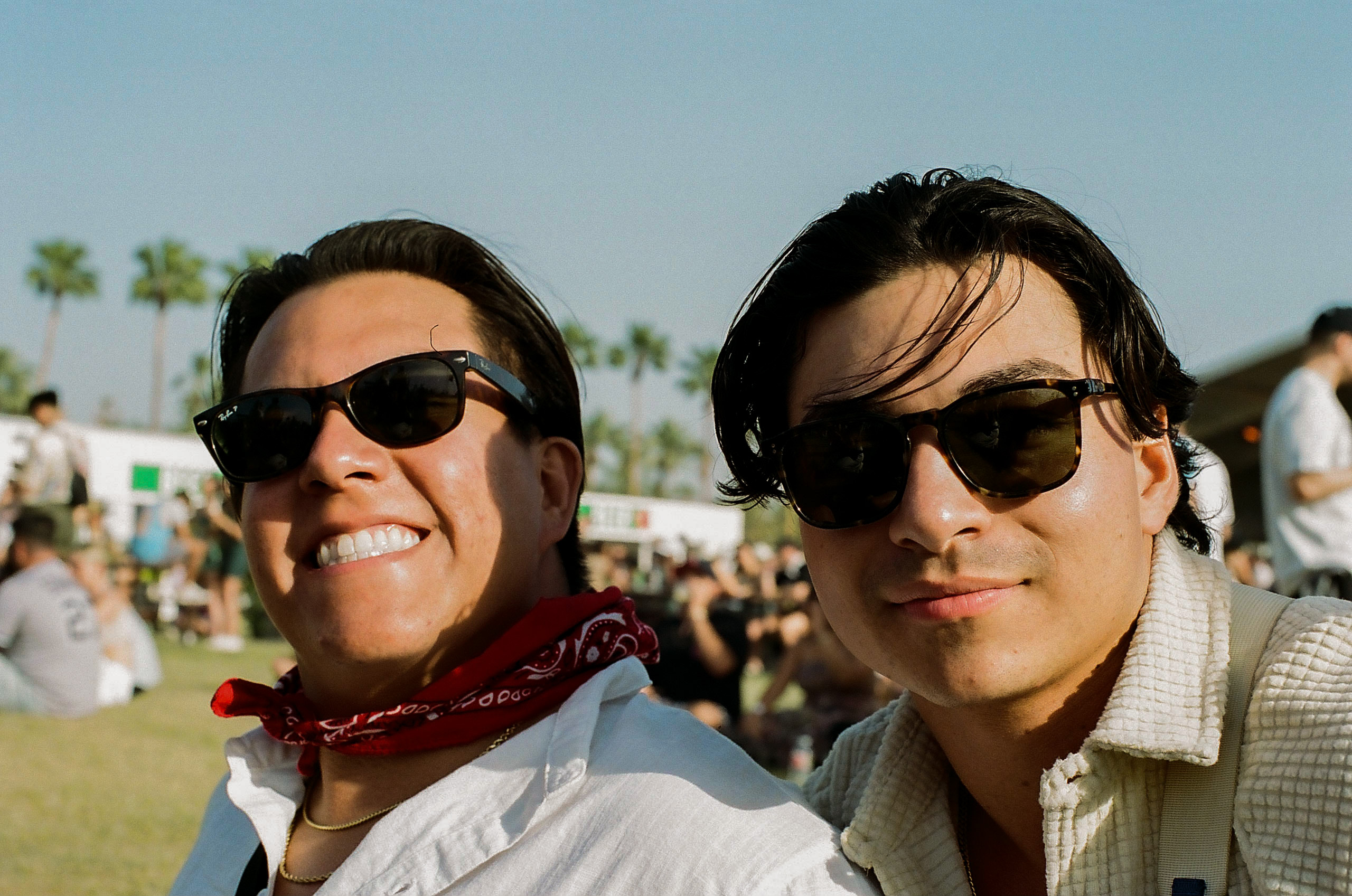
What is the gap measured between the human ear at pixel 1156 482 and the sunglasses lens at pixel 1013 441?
9.2 inches

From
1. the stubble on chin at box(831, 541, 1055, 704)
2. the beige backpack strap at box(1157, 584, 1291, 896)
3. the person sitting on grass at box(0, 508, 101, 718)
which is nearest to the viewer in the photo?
the beige backpack strap at box(1157, 584, 1291, 896)

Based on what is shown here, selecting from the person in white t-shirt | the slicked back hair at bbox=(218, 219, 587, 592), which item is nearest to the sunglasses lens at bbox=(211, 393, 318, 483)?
the slicked back hair at bbox=(218, 219, 587, 592)

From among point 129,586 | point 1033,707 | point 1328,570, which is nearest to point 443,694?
point 1033,707

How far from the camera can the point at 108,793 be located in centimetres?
670

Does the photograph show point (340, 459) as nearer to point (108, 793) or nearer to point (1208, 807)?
point (1208, 807)

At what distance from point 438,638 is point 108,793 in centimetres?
567

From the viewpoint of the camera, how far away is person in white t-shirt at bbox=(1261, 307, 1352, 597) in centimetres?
501

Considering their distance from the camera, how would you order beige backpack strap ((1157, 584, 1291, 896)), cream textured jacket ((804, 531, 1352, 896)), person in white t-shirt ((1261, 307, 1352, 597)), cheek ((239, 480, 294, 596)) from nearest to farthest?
1. cream textured jacket ((804, 531, 1352, 896))
2. beige backpack strap ((1157, 584, 1291, 896))
3. cheek ((239, 480, 294, 596))
4. person in white t-shirt ((1261, 307, 1352, 597))

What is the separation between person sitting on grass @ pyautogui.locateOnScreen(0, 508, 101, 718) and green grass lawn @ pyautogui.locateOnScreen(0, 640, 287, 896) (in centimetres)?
16

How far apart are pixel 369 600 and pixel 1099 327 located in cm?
126

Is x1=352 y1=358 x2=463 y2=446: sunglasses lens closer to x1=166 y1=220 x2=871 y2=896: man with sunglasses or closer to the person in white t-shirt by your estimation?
x1=166 y1=220 x2=871 y2=896: man with sunglasses

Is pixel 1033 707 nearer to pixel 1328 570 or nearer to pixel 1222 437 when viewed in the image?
pixel 1328 570

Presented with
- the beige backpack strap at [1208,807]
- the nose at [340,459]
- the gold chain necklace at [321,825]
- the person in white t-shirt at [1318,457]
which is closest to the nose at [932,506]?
the beige backpack strap at [1208,807]

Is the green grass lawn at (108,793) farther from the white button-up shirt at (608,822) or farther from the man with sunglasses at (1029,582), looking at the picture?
the man with sunglasses at (1029,582)
